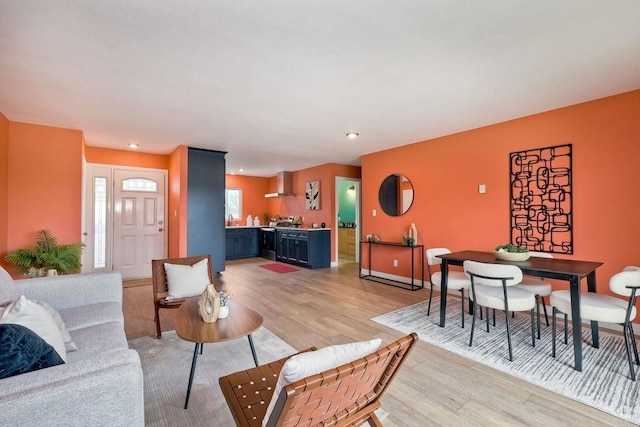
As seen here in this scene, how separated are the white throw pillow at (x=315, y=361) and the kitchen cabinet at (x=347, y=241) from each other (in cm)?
672

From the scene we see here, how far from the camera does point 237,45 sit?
6.61 ft

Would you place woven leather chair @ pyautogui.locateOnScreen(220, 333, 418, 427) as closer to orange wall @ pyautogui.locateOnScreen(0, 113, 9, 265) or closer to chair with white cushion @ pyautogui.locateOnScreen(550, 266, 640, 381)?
chair with white cushion @ pyautogui.locateOnScreen(550, 266, 640, 381)

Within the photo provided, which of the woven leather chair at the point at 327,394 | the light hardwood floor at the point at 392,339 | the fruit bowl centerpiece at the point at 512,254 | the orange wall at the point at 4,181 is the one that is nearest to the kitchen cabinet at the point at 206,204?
the light hardwood floor at the point at 392,339

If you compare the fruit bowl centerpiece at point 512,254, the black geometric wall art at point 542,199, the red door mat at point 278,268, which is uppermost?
the black geometric wall art at point 542,199

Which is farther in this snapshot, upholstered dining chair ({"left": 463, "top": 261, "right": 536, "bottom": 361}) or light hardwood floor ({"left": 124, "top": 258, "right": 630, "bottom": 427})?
upholstered dining chair ({"left": 463, "top": 261, "right": 536, "bottom": 361})

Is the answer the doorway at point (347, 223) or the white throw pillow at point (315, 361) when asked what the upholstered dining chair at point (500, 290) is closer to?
the white throw pillow at point (315, 361)

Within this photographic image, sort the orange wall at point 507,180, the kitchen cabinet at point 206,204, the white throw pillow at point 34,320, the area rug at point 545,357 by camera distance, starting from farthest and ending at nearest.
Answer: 1. the kitchen cabinet at point 206,204
2. the orange wall at point 507,180
3. the area rug at point 545,357
4. the white throw pillow at point 34,320

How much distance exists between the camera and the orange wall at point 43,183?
367cm

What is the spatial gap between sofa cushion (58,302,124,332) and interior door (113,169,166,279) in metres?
3.44

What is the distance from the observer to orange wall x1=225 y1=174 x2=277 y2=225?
850cm

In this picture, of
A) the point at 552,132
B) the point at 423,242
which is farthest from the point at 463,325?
the point at 552,132

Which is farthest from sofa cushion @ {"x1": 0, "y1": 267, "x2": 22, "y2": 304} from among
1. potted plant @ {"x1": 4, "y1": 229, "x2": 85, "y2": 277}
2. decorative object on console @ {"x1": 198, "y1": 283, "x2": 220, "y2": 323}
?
potted plant @ {"x1": 4, "y1": 229, "x2": 85, "y2": 277}

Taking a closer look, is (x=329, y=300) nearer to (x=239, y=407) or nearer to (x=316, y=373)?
(x=239, y=407)

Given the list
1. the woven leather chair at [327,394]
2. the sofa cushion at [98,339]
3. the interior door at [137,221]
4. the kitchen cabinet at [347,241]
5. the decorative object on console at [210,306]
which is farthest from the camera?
the kitchen cabinet at [347,241]
